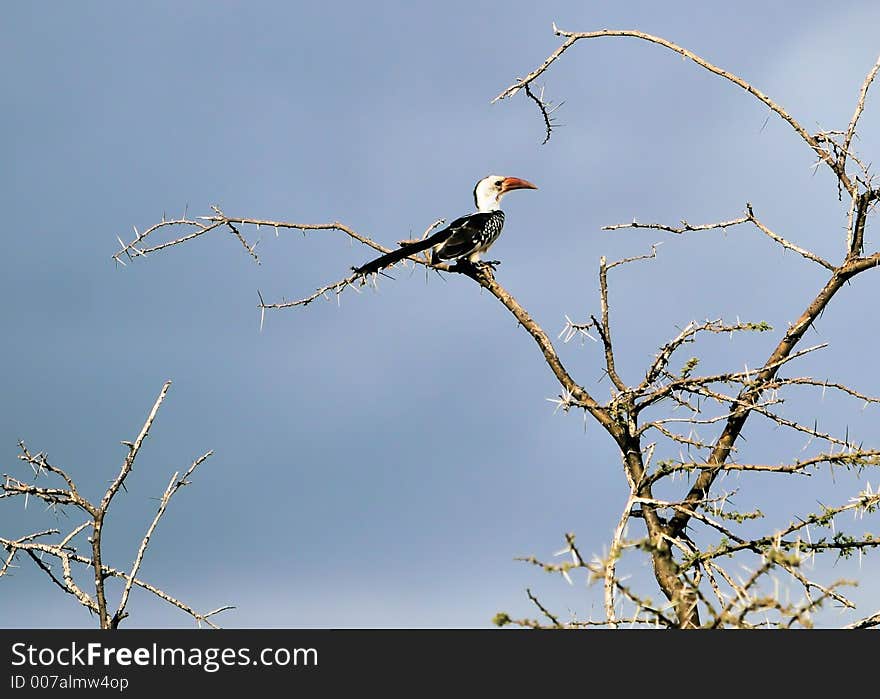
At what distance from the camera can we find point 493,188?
985 centimetres

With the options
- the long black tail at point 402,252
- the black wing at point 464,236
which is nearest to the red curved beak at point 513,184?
the black wing at point 464,236

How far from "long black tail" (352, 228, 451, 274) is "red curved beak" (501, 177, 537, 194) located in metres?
1.73

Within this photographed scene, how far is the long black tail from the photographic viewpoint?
7652 millimetres

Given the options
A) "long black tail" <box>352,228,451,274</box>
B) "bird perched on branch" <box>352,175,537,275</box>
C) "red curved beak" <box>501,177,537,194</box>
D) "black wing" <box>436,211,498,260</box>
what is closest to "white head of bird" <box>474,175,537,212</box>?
"red curved beak" <box>501,177,537,194</box>

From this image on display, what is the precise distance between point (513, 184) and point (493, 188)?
201 mm

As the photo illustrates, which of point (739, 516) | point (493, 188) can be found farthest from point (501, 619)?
point (493, 188)

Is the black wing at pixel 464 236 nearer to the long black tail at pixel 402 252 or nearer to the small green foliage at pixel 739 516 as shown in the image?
the long black tail at pixel 402 252

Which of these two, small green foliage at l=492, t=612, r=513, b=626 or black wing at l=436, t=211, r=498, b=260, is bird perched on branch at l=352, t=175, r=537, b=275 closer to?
black wing at l=436, t=211, r=498, b=260

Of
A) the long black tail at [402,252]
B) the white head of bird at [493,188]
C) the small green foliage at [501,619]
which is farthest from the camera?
the white head of bird at [493,188]

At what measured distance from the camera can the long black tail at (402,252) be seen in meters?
7.65

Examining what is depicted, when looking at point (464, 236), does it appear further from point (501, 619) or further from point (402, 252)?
point (501, 619)
